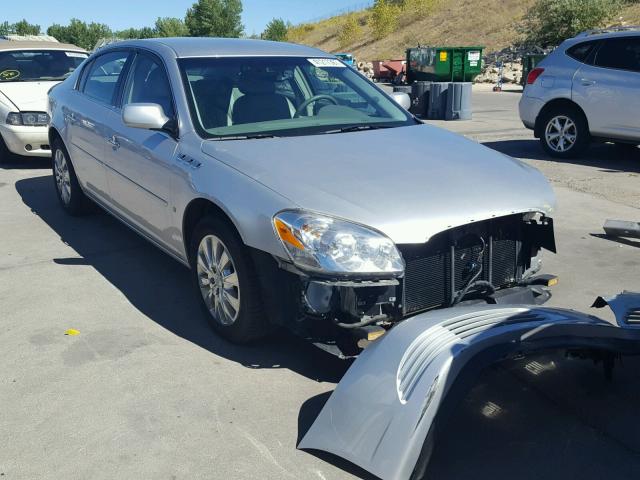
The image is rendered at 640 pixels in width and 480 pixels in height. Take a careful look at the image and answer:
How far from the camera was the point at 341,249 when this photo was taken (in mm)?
3475

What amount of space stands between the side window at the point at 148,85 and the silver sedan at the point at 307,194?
0.05ft

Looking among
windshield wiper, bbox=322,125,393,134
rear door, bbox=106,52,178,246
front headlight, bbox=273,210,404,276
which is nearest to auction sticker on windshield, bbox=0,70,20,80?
rear door, bbox=106,52,178,246

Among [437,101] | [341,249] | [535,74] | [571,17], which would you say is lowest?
[437,101]

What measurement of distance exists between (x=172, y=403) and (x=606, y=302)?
2.25 meters

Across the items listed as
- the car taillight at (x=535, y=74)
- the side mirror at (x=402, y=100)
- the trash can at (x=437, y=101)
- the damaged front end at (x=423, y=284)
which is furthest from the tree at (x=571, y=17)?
the damaged front end at (x=423, y=284)

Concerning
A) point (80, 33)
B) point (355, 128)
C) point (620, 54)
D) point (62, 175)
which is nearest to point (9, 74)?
point (62, 175)

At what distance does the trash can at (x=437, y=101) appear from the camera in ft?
53.6

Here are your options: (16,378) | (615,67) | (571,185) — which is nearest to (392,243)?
(16,378)

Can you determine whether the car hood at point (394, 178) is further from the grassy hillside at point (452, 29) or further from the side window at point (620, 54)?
the grassy hillside at point (452, 29)

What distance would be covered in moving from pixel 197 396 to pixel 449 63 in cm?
2270

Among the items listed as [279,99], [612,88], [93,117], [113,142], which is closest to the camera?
[279,99]

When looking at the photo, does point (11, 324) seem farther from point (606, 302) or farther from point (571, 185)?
point (571, 185)

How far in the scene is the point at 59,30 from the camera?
3777 inches

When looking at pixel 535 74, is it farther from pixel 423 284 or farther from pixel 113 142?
pixel 423 284
